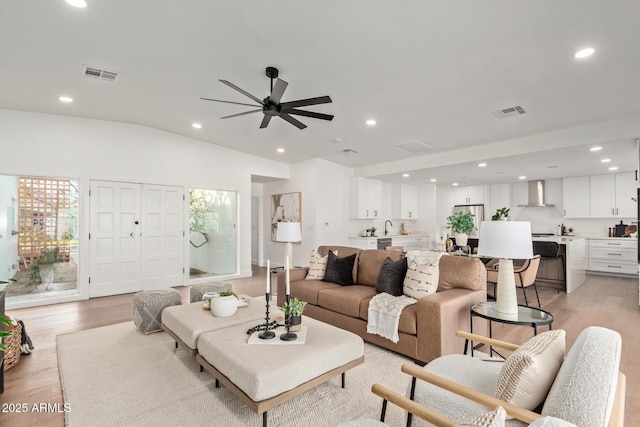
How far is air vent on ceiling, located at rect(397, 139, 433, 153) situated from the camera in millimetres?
5637

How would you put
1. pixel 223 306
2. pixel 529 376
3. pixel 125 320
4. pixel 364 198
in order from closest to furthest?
1. pixel 529 376
2. pixel 223 306
3. pixel 125 320
4. pixel 364 198

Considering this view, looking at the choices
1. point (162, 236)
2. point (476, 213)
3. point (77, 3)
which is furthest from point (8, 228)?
point (476, 213)

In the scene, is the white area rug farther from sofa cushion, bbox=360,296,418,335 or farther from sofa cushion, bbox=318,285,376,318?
sofa cushion, bbox=318,285,376,318

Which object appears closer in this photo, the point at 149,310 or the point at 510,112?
the point at 149,310

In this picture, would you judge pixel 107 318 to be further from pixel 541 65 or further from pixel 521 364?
pixel 541 65

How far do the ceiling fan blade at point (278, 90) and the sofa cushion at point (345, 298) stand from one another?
2.10m

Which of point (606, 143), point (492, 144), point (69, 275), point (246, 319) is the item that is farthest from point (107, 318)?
point (606, 143)

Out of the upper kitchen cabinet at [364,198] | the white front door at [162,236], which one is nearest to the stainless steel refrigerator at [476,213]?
the upper kitchen cabinet at [364,198]

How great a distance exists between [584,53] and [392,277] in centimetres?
266

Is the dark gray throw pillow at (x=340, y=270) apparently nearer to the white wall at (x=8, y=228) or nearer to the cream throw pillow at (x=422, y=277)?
the cream throw pillow at (x=422, y=277)

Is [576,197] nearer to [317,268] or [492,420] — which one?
[317,268]

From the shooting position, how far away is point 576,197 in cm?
756

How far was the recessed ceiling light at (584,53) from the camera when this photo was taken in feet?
8.99

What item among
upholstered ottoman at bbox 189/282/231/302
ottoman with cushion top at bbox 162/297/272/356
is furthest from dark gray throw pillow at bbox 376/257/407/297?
upholstered ottoman at bbox 189/282/231/302
